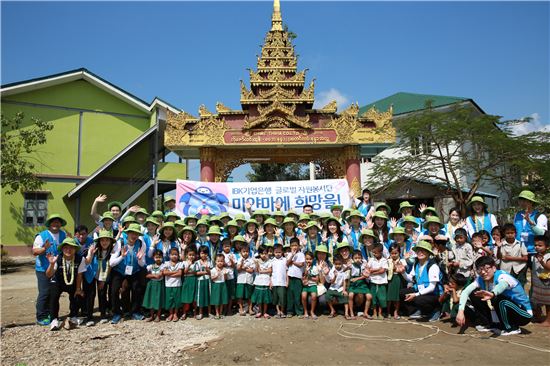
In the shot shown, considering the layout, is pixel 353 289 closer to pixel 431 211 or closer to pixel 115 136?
pixel 431 211

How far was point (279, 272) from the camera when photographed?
19.9 feet

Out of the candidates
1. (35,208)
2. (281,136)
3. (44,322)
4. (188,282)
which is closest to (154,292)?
(188,282)

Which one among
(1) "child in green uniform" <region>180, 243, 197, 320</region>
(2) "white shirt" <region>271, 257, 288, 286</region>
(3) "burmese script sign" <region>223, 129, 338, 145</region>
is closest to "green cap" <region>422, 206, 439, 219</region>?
(2) "white shirt" <region>271, 257, 288, 286</region>

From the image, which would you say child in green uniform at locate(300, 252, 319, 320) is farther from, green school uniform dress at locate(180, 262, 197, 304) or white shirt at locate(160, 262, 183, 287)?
white shirt at locate(160, 262, 183, 287)

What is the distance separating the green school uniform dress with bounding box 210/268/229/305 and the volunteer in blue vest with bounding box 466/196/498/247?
406 centimetres

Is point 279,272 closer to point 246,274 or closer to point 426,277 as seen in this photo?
point 246,274

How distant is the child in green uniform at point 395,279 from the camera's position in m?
5.85

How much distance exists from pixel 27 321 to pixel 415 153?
46.2ft

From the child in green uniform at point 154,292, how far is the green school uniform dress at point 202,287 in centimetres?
55

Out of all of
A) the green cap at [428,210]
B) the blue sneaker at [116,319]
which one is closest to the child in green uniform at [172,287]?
the blue sneaker at [116,319]

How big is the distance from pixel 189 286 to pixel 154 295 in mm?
530

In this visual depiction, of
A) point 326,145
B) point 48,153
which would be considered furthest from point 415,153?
point 48,153

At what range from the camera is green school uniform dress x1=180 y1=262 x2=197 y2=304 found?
19.2 ft

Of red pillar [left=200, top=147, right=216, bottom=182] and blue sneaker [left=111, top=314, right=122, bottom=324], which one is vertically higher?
red pillar [left=200, top=147, right=216, bottom=182]
